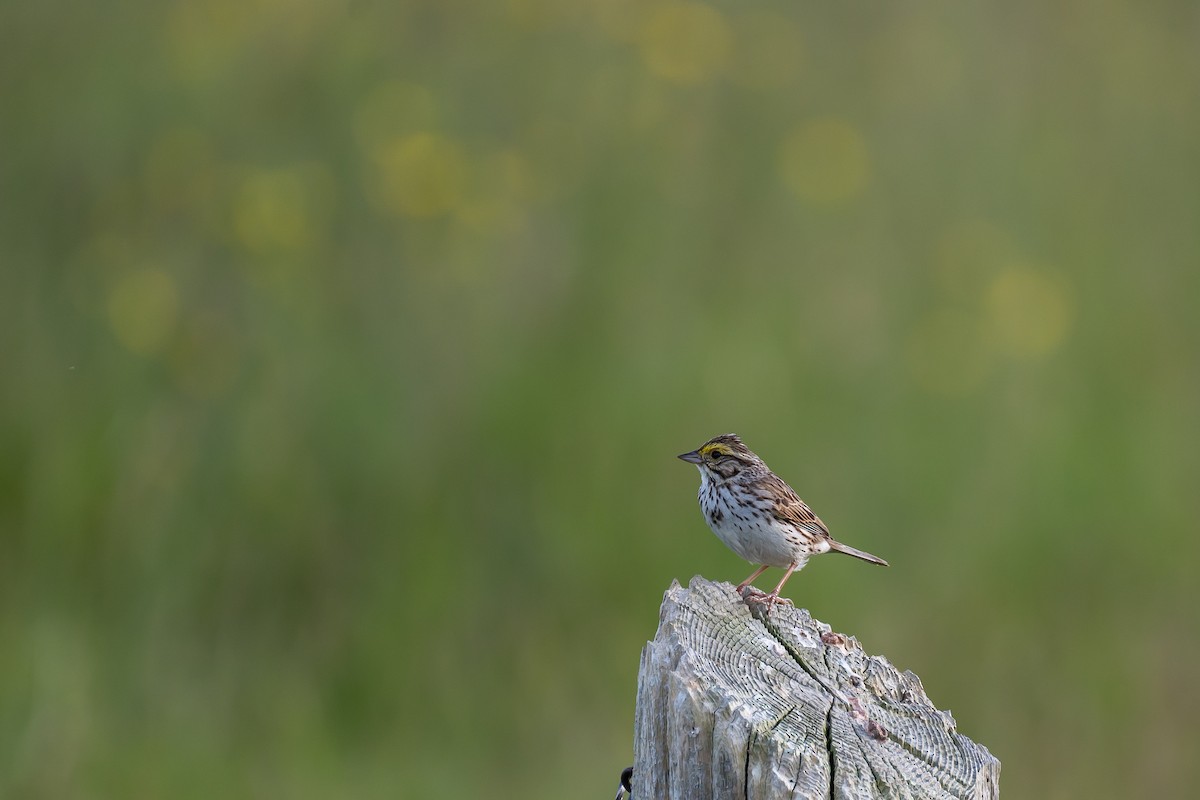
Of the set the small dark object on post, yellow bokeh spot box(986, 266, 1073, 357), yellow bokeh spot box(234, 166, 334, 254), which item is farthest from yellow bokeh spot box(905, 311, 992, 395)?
the small dark object on post

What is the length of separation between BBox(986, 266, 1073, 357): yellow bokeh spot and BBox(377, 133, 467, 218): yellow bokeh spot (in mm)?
2902

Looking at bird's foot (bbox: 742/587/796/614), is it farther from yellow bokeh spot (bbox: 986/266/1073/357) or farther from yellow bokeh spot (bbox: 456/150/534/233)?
yellow bokeh spot (bbox: 986/266/1073/357)

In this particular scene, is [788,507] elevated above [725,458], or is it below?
below

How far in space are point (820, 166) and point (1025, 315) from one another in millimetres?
1350

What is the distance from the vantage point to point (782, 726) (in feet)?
8.25

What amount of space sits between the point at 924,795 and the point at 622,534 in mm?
4163

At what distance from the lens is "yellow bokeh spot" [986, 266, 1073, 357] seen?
25.0 feet

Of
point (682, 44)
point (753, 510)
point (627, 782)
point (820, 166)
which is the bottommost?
point (627, 782)

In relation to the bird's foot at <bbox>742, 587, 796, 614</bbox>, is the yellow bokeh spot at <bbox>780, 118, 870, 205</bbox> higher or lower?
higher

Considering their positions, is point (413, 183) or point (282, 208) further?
point (413, 183)

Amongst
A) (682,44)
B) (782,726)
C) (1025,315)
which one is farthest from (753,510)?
(682,44)

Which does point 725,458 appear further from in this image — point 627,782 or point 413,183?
point 413,183

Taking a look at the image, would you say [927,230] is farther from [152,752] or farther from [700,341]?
[152,752]

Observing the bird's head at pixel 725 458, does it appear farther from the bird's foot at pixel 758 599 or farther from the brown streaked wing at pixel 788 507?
the bird's foot at pixel 758 599
